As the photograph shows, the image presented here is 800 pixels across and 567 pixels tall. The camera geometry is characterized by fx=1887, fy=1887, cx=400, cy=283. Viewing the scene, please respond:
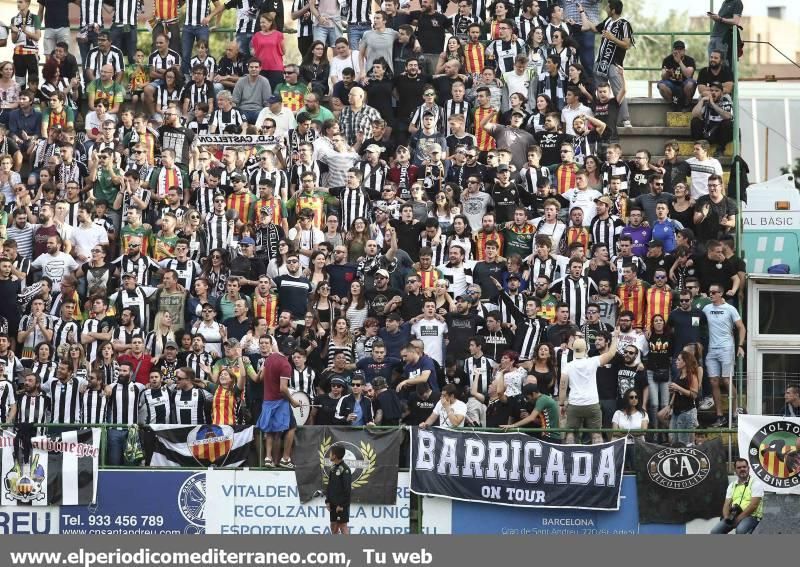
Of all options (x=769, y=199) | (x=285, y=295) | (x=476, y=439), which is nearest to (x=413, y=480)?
(x=476, y=439)

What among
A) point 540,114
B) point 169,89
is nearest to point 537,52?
point 540,114

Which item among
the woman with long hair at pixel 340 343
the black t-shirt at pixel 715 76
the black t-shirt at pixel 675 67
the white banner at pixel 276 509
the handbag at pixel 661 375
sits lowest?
the white banner at pixel 276 509

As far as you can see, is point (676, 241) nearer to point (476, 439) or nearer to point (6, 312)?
point (476, 439)

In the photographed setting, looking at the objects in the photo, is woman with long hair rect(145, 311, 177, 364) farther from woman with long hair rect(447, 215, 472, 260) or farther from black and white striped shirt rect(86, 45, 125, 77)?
black and white striped shirt rect(86, 45, 125, 77)

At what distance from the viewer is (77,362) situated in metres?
24.1

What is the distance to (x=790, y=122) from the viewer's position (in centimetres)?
4116

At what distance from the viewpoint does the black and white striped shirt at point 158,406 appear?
23688mm

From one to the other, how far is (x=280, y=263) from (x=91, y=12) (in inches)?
297

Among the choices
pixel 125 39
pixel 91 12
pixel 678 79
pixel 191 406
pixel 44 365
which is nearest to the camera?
pixel 191 406

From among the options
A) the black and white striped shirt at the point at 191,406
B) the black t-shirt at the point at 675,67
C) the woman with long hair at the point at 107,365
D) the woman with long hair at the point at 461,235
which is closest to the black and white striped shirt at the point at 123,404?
the woman with long hair at the point at 107,365

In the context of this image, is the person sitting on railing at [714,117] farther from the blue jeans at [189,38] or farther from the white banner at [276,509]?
the white banner at [276,509]

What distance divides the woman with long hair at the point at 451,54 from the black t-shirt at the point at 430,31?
69 centimetres

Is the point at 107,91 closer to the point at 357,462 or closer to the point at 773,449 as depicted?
the point at 357,462

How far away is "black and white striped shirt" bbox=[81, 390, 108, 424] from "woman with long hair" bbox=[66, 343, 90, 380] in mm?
331
